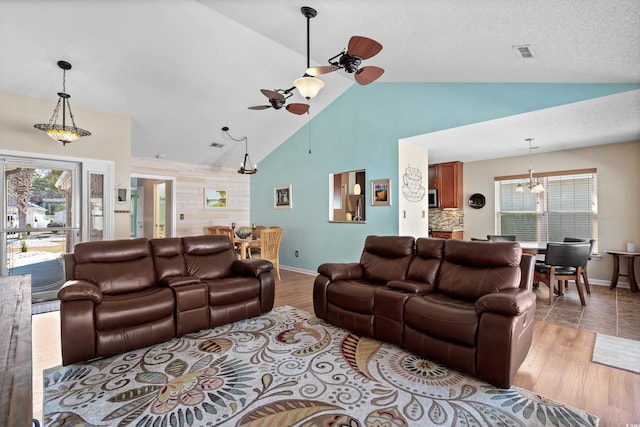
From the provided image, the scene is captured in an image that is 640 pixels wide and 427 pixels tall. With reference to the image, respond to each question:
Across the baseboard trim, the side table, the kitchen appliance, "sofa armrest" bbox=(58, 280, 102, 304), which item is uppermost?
the kitchen appliance

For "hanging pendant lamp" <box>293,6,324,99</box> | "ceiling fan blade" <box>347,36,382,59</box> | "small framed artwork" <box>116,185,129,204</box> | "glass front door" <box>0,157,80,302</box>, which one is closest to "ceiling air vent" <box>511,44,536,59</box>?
"ceiling fan blade" <box>347,36,382,59</box>

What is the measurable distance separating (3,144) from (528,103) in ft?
22.1

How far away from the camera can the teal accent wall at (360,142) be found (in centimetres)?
392

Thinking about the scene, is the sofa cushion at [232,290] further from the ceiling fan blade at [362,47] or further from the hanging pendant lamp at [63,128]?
the ceiling fan blade at [362,47]

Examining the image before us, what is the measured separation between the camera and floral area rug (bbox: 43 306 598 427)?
1936mm

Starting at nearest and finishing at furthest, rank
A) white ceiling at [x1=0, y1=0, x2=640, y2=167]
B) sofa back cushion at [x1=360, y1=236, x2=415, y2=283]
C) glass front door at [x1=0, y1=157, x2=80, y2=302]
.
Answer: white ceiling at [x1=0, y1=0, x2=640, y2=167], sofa back cushion at [x1=360, y1=236, x2=415, y2=283], glass front door at [x1=0, y1=157, x2=80, y2=302]

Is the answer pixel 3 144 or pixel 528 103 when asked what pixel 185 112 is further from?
pixel 528 103

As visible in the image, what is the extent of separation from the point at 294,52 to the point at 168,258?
3.30m

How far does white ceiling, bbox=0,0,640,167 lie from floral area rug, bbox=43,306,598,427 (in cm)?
276

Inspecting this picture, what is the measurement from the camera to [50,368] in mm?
→ 2551

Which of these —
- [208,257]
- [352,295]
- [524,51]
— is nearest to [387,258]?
[352,295]

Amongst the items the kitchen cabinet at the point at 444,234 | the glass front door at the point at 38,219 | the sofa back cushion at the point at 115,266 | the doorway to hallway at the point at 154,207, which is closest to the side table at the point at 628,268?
the kitchen cabinet at the point at 444,234

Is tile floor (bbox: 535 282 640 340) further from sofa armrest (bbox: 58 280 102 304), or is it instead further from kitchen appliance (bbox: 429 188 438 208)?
sofa armrest (bbox: 58 280 102 304)

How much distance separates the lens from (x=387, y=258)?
3.78 meters
